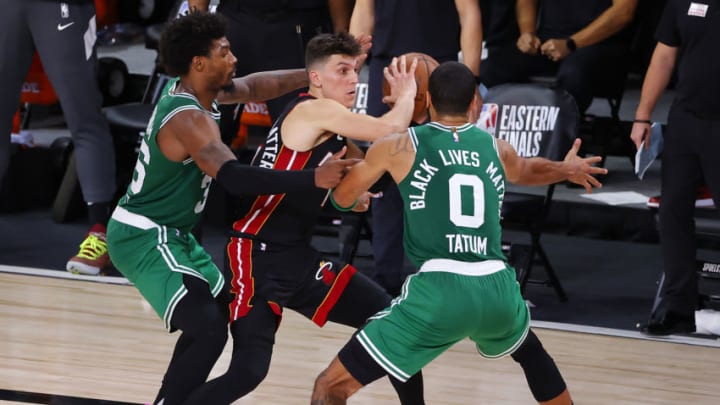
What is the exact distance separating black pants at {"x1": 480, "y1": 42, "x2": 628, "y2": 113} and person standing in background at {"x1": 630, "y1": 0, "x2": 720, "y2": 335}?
1223mm

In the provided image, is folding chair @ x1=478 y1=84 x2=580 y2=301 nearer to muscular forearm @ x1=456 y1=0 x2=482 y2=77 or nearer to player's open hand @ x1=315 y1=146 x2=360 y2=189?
muscular forearm @ x1=456 y1=0 x2=482 y2=77

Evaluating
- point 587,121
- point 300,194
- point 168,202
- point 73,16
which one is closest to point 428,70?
point 300,194

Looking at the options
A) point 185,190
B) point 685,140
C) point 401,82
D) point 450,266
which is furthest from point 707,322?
point 185,190

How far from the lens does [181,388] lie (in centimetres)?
422

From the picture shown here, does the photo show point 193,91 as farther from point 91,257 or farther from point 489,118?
point 489,118

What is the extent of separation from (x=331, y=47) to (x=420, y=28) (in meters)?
1.88

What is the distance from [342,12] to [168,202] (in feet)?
8.84

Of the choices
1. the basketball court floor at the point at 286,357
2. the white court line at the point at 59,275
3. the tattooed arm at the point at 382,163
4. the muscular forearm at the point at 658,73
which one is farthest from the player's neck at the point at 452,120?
the white court line at the point at 59,275

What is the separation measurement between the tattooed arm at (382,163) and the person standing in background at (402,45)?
Result: 2.13 meters

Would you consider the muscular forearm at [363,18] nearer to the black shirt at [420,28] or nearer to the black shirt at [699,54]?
the black shirt at [420,28]

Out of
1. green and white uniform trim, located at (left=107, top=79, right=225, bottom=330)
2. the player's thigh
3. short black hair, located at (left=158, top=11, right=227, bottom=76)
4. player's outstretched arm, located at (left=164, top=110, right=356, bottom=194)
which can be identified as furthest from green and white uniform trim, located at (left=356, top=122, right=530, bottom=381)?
short black hair, located at (left=158, top=11, right=227, bottom=76)

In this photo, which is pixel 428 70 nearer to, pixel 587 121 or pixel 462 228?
pixel 462 228

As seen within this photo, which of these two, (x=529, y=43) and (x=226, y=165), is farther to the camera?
(x=529, y=43)

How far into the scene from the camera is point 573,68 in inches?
287
